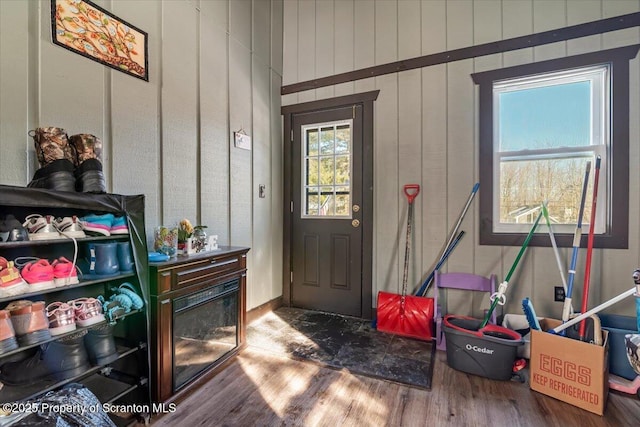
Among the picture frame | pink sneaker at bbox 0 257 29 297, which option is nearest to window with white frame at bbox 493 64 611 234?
the picture frame

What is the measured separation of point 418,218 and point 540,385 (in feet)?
5.13

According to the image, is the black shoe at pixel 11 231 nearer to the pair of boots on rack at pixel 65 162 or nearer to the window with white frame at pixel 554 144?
the pair of boots on rack at pixel 65 162

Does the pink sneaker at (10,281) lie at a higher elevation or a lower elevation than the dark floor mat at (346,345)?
higher

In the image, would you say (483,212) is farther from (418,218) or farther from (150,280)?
(150,280)

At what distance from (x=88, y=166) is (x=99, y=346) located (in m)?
0.92

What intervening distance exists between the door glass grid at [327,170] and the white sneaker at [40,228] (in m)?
2.42

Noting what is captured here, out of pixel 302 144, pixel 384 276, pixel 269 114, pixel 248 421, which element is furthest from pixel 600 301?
pixel 269 114

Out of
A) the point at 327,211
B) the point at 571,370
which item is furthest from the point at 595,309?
the point at 327,211

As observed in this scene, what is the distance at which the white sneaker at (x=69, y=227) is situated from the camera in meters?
1.34

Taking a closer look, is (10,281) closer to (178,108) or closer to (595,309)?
(178,108)

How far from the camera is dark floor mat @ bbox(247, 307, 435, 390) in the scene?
2.13 meters

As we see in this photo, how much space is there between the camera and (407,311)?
272cm

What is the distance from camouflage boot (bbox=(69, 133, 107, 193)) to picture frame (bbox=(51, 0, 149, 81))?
0.63 meters

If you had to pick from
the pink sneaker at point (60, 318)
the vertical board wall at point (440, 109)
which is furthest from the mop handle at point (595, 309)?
the pink sneaker at point (60, 318)
